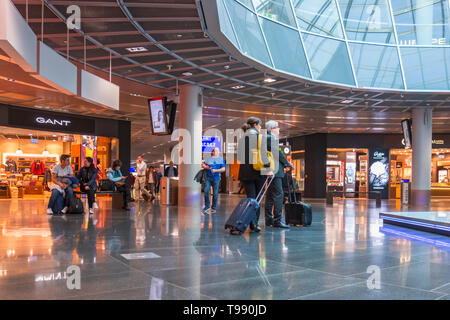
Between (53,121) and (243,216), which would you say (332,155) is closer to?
(53,121)

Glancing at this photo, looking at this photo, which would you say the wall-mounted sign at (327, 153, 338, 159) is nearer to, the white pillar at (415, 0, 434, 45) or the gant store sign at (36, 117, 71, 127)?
the white pillar at (415, 0, 434, 45)

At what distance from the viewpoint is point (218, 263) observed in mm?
4219

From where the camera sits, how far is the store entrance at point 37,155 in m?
20.5

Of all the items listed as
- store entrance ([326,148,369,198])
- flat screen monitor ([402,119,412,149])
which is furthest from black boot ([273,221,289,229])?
store entrance ([326,148,369,198])

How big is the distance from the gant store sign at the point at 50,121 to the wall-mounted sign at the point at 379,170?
17038mm

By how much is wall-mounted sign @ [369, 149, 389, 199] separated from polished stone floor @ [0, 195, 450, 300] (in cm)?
2040

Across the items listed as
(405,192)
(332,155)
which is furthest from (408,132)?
(332,155)

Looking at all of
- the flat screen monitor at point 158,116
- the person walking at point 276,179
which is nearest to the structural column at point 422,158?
the flat screen monitor at point 158,116

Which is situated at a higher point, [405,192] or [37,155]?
[37,155]

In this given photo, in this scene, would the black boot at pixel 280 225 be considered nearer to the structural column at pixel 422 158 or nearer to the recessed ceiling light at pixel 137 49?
the recessed ceiling light at pixel 137 49

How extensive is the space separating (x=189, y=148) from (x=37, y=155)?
13.9m

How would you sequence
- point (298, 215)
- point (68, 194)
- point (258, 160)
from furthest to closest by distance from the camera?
point (68, 194) → point (298, 215) → point (258, 160)

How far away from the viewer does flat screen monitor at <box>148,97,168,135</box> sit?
12.8 metres
